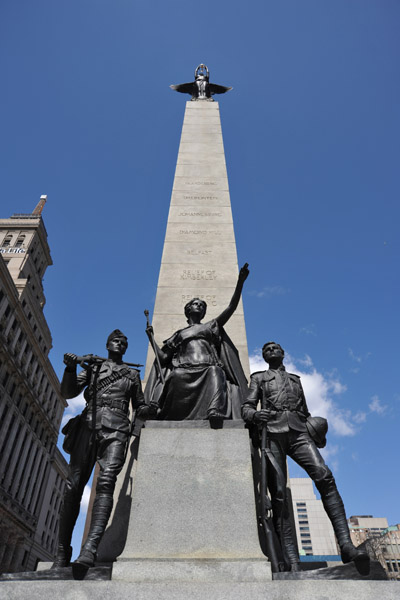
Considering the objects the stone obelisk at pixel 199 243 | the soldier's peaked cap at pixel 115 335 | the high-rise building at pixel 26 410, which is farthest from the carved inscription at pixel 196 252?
the high-rise building at pixel 26 410

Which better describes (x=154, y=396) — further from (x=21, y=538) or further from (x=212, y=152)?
(x=21, y=538)

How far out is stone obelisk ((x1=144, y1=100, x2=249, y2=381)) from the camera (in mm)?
9281

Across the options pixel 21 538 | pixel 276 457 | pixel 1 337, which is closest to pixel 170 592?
pixel 276 457

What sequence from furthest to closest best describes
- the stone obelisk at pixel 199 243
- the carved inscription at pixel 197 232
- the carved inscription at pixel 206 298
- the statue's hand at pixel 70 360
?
the carved inscription at pixel 197 232
the carved inscription at pixel 206 298
the stone obelisk at pixel 199 243
the statue's hand at pixel 70 360

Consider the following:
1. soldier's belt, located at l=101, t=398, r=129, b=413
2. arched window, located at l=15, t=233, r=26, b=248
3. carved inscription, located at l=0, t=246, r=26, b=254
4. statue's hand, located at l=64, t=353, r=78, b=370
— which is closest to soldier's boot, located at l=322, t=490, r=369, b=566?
soldier's belt, located at l=101, t=398, r=129, b=413

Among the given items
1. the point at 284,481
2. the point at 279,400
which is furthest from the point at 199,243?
the point at 284,481

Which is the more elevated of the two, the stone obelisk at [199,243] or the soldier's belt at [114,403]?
the stone obelisk at [199,243]

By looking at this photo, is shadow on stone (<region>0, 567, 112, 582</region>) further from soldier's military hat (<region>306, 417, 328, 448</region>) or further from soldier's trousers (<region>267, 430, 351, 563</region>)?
soldier's military hat (<region>306, 417, 328, 448</region>)

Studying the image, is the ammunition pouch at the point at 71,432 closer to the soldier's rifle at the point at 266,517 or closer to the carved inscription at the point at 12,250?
the soldier's rifle at the point at 266,517

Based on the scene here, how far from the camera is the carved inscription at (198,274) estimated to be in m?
9.92

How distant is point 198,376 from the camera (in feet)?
19.5

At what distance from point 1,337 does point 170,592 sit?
4495cm

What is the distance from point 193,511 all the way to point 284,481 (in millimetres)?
1376

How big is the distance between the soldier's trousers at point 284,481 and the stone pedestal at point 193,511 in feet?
2.22
